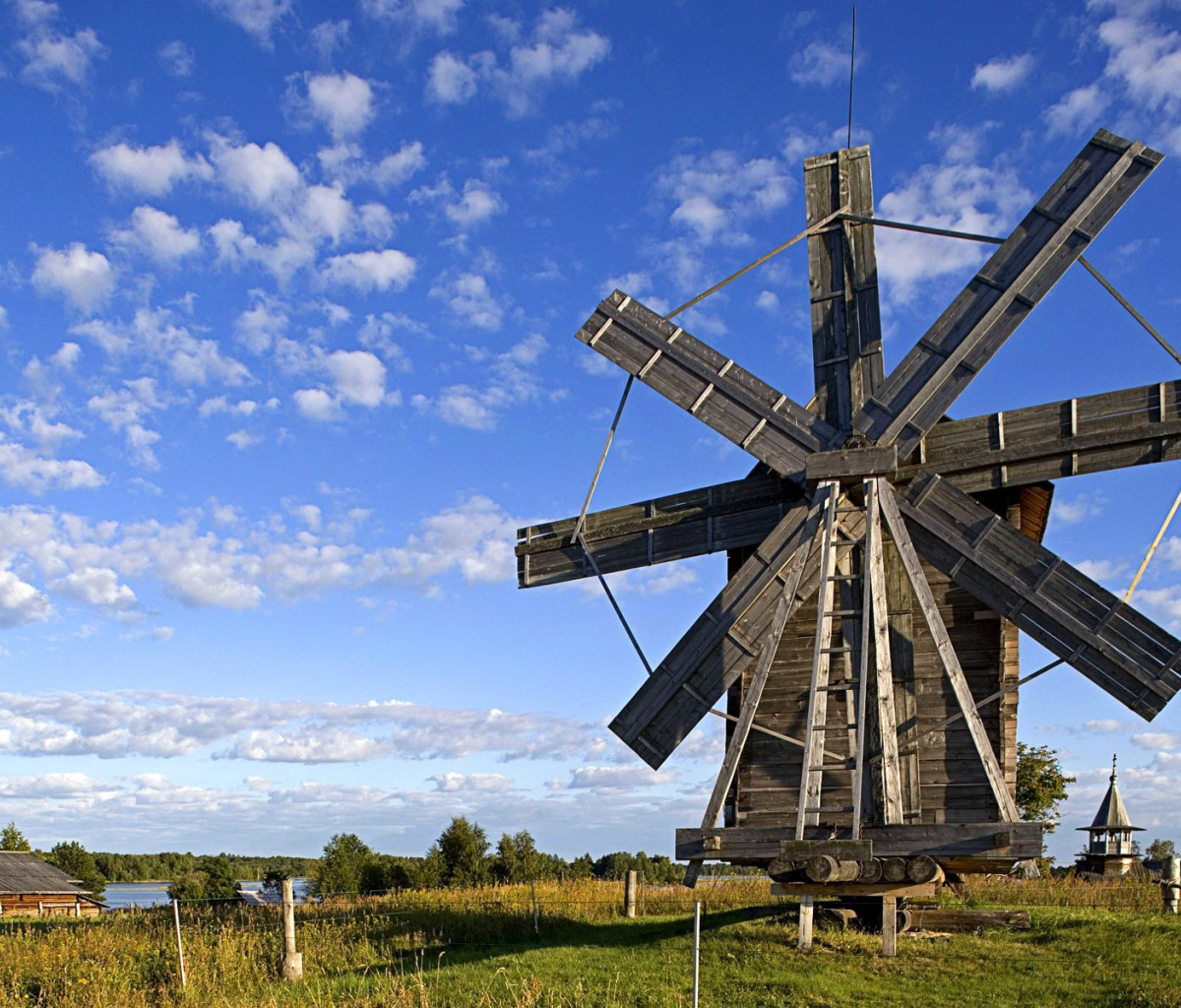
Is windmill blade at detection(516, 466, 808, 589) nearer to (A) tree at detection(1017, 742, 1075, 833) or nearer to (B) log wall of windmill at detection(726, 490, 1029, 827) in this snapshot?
(B) log wall of windmill at detection(726, 490, 1029, 827)

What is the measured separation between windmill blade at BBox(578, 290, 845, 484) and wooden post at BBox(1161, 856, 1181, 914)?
961 centimetres

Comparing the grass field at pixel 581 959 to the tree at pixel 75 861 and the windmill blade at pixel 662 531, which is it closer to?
the windmill blade at pixel 662 531

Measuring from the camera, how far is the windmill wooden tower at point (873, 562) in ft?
38.4

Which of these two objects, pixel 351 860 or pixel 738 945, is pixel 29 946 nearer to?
pixel 738 945

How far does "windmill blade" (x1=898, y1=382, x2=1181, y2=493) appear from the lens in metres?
12.0

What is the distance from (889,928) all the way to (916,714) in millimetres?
2573

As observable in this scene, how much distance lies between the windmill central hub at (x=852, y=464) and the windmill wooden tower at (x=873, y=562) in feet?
0.08

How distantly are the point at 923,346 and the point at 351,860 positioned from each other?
33837 mm

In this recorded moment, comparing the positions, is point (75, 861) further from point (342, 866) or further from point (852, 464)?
point (852, 464)

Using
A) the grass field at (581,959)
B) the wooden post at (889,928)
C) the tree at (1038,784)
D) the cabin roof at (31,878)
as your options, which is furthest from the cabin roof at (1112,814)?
the cabin roof at (31,878)

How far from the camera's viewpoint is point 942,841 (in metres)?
11.1

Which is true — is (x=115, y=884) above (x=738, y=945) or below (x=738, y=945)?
below

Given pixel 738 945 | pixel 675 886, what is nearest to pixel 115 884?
pixel 675 886

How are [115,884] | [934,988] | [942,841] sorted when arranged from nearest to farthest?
[942,841] < [934,988] < [115,884]
